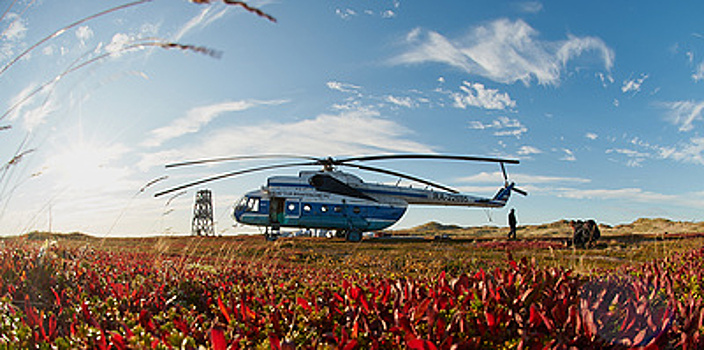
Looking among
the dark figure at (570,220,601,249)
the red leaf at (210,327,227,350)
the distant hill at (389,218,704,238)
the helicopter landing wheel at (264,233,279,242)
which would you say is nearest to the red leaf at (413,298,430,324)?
the red leaf at (210,327,227,350)

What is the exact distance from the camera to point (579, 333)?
6.78ft

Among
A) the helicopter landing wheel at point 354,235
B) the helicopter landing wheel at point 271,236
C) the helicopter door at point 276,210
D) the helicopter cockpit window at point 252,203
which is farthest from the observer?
the helicopter landing wheel at point 354,235

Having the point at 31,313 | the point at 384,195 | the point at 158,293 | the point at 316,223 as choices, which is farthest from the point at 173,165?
the point at 384,195

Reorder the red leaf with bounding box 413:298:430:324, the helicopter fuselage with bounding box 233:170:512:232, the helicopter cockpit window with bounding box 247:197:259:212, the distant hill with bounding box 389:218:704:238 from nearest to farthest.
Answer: the red leaf with bounding box 413:298:430:324 < the helicopter cockpit window with bounding box 247:197:259:212 < the helicopter fuselage with bounding box 233:170:512:232 < the distant hill with bounding box 389:218:704:238

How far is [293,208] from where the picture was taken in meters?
21.1

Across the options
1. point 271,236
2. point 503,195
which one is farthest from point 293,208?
point 503,195

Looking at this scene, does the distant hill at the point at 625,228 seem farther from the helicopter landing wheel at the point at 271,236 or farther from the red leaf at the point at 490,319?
the red leaf at the point at 490,319

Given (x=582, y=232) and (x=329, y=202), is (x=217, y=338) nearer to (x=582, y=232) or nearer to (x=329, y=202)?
(x=582, y=232)

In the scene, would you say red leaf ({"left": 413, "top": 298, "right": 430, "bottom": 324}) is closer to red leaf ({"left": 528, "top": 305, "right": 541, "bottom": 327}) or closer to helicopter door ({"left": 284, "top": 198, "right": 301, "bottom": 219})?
red leaf ({"left": 528, "top": 305, "right": 541, "bottom": 327})

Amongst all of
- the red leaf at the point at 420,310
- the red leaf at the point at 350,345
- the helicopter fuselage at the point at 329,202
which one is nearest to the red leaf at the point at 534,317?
the red leaf at the point at 420,310

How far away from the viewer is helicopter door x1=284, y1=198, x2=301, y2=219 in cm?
2105

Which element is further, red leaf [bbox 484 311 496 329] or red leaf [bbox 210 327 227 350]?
red leaf [bbox 484 311 496 329]

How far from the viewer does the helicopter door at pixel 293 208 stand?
69.1 ft

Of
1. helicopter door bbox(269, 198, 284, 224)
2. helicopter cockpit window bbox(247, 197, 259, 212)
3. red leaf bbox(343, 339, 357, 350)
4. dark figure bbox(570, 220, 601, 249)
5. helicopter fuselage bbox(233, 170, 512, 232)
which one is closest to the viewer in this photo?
red leaf bbox(343, 339, 357, 350)
